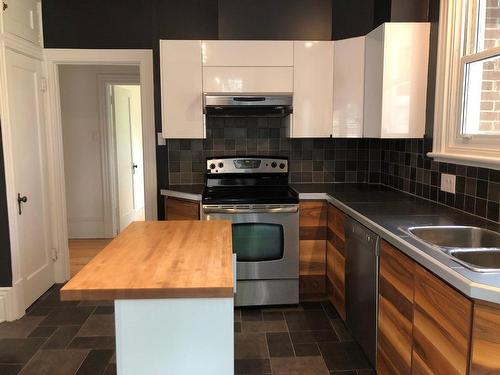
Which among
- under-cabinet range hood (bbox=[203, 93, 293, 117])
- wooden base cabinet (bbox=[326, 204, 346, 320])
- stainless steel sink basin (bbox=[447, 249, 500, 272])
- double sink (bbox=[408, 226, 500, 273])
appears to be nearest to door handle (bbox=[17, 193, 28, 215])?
under-cabinet range hood (bbox=[203, 93, 293, 117])

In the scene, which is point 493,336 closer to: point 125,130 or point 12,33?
point 12,33

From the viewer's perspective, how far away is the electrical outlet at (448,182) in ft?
8.25

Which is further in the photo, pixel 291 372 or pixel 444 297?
pixel 291 372

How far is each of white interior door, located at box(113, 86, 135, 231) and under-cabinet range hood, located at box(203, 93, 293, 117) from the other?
2.32 meters

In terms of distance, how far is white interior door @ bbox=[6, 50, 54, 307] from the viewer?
2998 mm

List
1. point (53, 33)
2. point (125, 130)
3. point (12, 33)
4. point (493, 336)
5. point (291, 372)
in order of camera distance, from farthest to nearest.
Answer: point (125, 130) < point (53, 33) < point (12, 33) < point (291, 372) < point (493, 336)

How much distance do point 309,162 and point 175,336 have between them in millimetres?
2549

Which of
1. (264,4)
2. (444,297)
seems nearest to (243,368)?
(444,297)

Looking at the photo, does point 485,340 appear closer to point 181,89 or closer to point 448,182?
point 448,182

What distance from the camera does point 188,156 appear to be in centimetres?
370

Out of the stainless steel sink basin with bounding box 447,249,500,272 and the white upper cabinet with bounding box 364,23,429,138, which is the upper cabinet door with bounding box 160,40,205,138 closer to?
the white upper cabinet with bounding box 364,23,429,138

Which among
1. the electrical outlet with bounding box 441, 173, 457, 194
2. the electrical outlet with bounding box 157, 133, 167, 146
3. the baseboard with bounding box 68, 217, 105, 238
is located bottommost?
the baseboard with bounding box 68, 217, 105, 238

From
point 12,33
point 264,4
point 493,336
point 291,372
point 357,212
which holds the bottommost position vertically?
point 291,372

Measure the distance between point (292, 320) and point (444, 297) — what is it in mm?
1664
